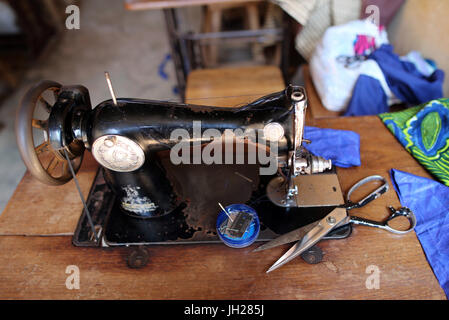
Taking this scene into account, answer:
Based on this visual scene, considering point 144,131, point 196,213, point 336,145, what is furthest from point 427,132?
point 144,131

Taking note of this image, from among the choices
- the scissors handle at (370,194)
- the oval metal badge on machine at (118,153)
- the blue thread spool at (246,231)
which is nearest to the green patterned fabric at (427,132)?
the scissors handle at (370,194)

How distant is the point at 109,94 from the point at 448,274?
39.0 inches

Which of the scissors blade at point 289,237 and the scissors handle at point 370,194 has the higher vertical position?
the scissors handle at point 370,194

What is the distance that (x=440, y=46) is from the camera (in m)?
1.69

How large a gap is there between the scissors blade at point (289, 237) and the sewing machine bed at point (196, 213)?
0.02m

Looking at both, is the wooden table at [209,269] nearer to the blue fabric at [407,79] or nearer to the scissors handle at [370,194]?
the scissors handle at [370,194]

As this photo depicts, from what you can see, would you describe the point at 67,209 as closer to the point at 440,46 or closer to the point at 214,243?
the point at 214,243

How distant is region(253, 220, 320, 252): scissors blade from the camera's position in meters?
0.94

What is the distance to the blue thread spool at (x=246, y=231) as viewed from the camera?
3.16 feet

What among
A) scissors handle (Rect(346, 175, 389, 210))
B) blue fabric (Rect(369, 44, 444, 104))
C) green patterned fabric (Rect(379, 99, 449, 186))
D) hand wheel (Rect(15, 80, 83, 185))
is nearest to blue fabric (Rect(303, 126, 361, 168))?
scissors handle (Rect(346, 175, 389, 210))

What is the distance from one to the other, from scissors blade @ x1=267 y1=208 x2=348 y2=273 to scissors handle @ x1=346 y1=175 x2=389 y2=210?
0.26 ft

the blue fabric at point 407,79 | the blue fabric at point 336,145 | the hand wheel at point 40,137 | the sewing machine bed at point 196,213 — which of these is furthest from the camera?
the blue fabric at point 407,79

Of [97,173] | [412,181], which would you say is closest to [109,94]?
[97,173]
